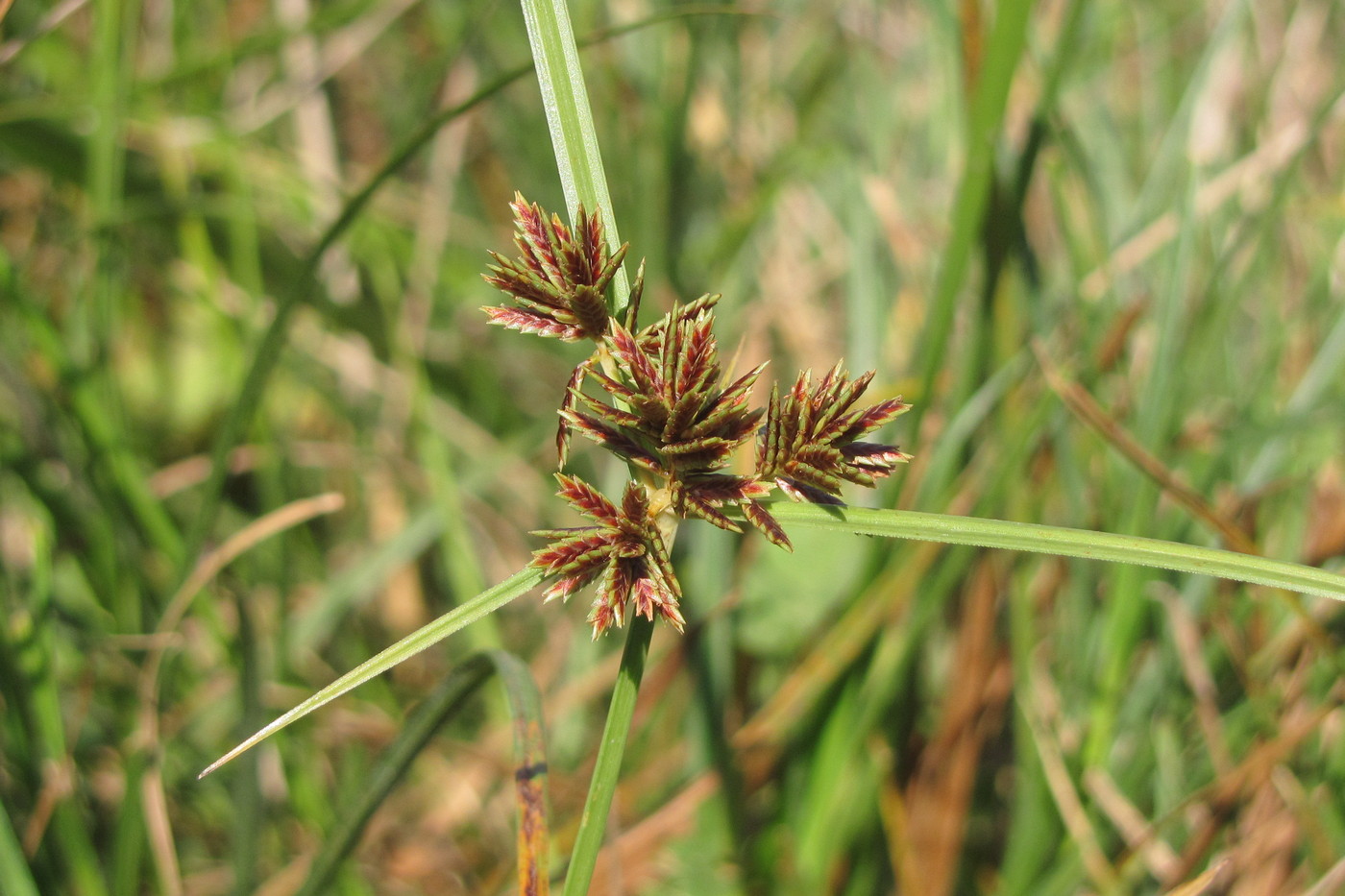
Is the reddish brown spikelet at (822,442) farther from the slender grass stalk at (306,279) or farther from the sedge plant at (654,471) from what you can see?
the slender grass stalk at (306,279)

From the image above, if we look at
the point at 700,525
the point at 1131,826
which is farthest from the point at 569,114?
the point at 1131,826

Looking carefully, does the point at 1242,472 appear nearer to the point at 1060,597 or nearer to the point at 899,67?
the point at 1060,597

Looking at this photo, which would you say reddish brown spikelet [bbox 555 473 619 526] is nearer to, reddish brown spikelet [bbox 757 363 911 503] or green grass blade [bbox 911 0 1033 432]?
reddish brown spikelet [bbox 757 363 911 503]

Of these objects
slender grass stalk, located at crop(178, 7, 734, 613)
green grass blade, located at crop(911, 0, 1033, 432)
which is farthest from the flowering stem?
green grass blade, located at crop(911, 0, 1033, 432)

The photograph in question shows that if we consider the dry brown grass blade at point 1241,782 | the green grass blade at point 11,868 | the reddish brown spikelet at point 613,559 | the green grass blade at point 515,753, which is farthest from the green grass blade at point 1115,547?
the green grass blade at point 11,868

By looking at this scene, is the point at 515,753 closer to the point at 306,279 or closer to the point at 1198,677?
the point at 306,279

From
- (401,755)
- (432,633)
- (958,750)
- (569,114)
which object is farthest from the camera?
(958,750)

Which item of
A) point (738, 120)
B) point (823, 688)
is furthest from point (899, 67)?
point (823, 688)
